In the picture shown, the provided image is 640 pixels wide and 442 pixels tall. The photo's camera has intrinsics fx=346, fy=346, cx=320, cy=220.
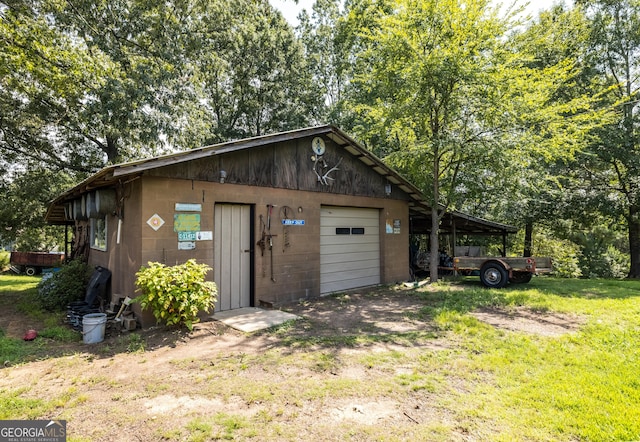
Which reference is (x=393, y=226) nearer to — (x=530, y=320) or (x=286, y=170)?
(x=286, y=170)

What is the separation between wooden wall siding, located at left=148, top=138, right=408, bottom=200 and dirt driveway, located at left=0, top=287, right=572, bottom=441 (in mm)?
2826

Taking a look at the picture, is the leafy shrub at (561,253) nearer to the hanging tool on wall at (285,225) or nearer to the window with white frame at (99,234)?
the hanging tool on wall at (285,225)

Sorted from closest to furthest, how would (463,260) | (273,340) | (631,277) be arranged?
(273,340) → (463,260) → (631,277)

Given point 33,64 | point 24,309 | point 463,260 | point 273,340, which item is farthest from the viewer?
point 463,260

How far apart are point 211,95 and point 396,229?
1480cm

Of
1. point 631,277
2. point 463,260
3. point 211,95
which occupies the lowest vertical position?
point 631,277

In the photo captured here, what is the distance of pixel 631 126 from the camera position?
41.1 feet

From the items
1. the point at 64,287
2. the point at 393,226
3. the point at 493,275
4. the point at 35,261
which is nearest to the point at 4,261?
the point at 35,261

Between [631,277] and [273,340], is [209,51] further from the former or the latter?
[631,277]

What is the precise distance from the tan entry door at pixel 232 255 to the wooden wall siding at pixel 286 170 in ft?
2.28

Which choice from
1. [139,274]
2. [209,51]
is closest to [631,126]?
[139,274]

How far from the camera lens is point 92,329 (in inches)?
210

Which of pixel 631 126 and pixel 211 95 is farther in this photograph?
pixel 211 95

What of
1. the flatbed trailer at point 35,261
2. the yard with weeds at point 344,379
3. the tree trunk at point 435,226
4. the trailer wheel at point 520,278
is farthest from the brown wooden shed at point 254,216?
the flatbed trailer at point 35,261
